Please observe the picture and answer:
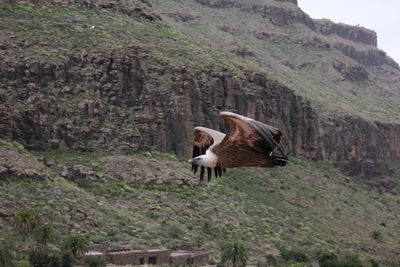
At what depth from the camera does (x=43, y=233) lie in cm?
5647

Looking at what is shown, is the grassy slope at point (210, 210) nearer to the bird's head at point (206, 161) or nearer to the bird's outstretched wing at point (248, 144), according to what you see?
the bird's head at point (206, 161)

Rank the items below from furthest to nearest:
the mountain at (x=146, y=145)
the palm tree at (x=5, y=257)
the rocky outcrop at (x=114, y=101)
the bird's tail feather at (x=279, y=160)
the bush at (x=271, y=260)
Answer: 1. the rocky outcrop at (x=114, y=101)
2. the mountain at (x=146, y=145)
3. the bush at (x=271, y=260)
4. the palm tree at (x=5, y=257)
5. the bird's tail feather at (x=279, y=160)

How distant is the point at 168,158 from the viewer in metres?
83.5

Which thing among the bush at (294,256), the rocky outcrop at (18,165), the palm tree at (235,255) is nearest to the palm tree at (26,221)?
the rocky outcrop at (18,165)

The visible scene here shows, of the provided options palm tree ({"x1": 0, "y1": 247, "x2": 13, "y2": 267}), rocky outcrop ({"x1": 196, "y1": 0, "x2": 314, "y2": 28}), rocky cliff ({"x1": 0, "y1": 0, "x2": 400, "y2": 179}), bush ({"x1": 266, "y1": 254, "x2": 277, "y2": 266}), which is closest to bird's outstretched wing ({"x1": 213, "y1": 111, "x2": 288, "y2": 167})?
palm tree ({"x1": 0, "y1": 247, "x2": 13, "y2": 267})

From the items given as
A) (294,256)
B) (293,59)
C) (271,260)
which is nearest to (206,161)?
(271,260)

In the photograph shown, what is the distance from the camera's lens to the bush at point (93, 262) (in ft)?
179

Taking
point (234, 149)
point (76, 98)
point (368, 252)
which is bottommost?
point (368, 252)

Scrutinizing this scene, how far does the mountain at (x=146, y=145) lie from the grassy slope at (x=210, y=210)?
0.16 m

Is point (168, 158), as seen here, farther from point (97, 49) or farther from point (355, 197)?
point (355, 197)

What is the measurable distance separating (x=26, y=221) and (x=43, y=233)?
1.95 metres

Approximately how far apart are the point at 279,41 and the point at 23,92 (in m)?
89.1

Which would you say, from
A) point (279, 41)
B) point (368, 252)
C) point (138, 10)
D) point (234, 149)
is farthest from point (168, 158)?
point (279, 41)

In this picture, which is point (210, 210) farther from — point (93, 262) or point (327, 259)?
point (93, 262)
